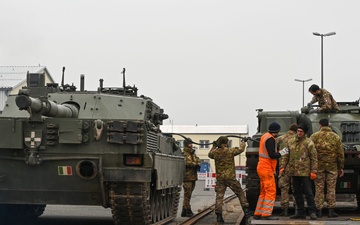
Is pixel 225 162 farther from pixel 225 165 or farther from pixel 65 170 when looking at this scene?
pixel 65 170

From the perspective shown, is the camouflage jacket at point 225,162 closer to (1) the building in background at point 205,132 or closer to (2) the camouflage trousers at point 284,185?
(2) the camouflage trousers at point 284,185

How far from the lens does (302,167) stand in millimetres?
11312

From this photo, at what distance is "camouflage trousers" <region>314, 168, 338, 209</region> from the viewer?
1166cm

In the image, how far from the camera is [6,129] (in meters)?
12.0

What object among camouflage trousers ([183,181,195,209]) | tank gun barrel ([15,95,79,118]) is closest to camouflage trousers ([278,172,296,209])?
tank gun barrel ([15,95,79,118])

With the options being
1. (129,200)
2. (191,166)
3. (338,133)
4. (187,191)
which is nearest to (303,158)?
(129,200)

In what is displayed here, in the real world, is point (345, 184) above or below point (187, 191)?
above

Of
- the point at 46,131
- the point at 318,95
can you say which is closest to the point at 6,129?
the point at 46,131

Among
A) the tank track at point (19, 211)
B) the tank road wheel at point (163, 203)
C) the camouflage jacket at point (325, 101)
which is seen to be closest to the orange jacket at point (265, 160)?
the tank road wheel at point (163, 203)

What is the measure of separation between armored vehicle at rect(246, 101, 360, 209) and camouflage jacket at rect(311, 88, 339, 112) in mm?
258

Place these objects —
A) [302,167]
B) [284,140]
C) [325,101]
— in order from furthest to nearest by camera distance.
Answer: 1. [325,101]
2. [284,140]
3. [302,167]

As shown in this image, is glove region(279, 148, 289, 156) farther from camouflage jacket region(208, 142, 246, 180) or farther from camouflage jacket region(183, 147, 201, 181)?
camouflage jacket region(183, 147, 201, 181)

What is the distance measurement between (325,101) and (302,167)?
416 centimetres

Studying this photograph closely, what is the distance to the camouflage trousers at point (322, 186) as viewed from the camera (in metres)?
11.7
